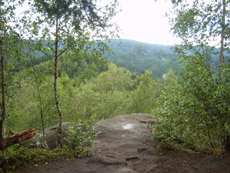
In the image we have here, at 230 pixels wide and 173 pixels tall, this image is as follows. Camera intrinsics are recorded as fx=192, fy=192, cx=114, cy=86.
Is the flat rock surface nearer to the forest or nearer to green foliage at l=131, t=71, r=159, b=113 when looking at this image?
the forest

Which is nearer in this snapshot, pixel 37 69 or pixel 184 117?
pixel 184 117

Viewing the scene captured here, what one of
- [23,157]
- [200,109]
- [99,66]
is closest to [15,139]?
[23,157]

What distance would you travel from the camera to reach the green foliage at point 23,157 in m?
5.46

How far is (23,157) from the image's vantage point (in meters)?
5.89

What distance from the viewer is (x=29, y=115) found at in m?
25.3

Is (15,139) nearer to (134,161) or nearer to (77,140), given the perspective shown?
(77,140)

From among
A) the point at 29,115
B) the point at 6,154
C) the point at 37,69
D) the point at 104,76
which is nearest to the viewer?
the point at 6,154

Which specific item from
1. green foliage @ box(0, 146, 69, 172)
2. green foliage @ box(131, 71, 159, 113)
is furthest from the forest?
green foliage @ box(131, 71, 159, 113)

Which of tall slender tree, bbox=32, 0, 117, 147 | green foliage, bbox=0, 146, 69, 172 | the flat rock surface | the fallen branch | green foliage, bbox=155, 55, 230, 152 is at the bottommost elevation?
the flat rock surface

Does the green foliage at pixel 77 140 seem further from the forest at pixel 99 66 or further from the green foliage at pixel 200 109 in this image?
the green foliage at pixel 200 109

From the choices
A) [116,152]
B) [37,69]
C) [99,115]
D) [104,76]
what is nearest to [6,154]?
[37,69]

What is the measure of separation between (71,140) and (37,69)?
3389mm

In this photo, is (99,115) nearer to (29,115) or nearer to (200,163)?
(29,115)

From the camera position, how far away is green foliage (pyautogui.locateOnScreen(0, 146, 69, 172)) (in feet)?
17.9
